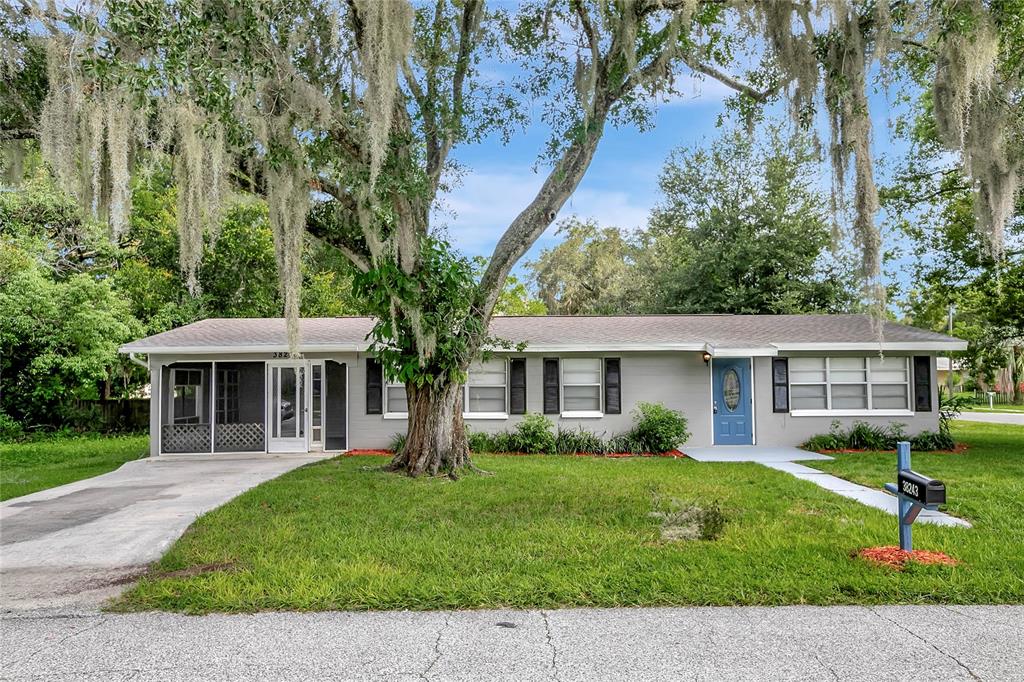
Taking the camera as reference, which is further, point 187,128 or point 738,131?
point 738,131

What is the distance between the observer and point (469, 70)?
9594 mm

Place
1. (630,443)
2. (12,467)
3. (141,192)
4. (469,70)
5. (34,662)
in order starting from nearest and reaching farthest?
(34,662), (469,70), (12,467), (630,443), (141,192)

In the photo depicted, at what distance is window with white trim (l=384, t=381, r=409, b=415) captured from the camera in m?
13.4

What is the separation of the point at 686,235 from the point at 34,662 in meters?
22.2

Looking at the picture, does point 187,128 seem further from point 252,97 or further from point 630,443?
point 630,443

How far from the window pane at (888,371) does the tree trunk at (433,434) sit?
9380 mm

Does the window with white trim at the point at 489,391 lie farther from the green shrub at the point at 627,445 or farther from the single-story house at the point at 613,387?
the green shrub at the point at 627,445

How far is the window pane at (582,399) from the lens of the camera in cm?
1342

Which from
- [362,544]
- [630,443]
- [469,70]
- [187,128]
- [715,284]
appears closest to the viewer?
[362,544]

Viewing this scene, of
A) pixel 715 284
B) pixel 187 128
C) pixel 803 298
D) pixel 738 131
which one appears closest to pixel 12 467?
pixel 187 128

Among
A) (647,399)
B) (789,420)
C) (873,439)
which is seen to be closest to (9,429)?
(647,399)

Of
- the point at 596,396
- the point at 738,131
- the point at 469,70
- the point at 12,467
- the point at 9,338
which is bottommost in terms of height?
the point at 12,467

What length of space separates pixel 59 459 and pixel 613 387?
11535 millimetres

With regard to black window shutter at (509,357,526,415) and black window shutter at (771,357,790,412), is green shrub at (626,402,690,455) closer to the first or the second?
black window shutter at (771,357,790,412)
